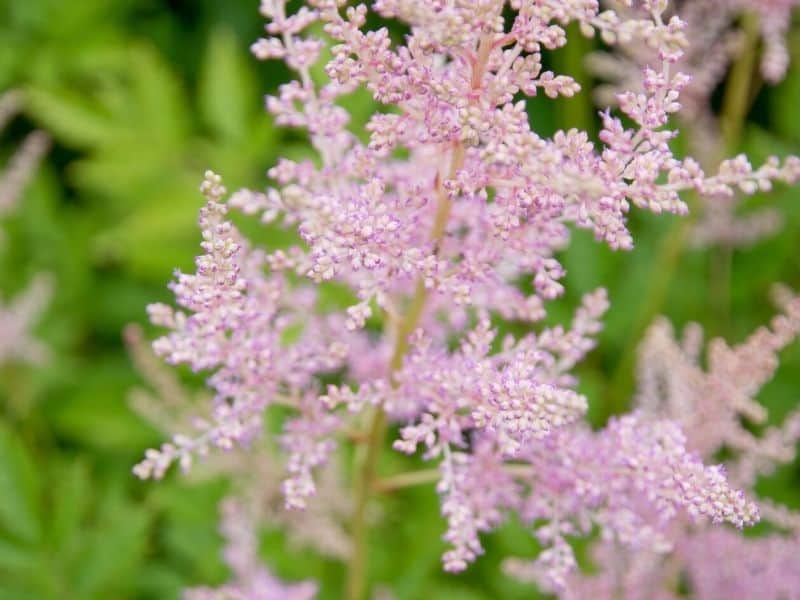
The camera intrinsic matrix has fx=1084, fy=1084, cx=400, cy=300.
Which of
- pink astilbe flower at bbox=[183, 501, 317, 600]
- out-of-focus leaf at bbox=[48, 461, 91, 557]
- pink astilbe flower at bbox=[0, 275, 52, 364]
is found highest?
pink astilbe flower at bbox=[0, 275, 52, 364]

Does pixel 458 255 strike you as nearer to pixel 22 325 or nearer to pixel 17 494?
pixel 17 494

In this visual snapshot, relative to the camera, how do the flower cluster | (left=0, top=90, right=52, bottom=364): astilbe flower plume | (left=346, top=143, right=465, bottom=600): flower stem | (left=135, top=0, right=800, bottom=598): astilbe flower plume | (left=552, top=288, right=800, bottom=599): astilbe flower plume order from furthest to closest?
(left=0, top=90, right=52, bottom=364): astilbe flower plume < the flower cluster < (left=552, top=288, right=800, bottom=599): astilbe flower plume < (left=346, top=143, right=465, bottom=600): flower stem < (left=135, top=0, right=800, bottom=598): astilbe flower plume

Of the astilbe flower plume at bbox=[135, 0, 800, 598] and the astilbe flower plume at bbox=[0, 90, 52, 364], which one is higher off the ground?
the astilbe flower plume at bbox=[0, 90, 52, 364]

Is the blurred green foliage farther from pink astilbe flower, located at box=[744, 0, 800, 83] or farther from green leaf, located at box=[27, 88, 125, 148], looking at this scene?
pink astilbe flower, located at box=[744, 0, 800, 83]

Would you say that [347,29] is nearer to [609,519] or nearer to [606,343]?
[609,519]

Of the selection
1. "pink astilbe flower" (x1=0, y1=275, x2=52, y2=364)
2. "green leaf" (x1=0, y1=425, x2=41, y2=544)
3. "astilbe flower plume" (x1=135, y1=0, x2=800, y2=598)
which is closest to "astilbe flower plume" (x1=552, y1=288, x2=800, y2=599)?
"astilbe flower plume" (x1=135, y1=0, x2=800, y2=598)

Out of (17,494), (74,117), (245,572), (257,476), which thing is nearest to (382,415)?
(245,572)
